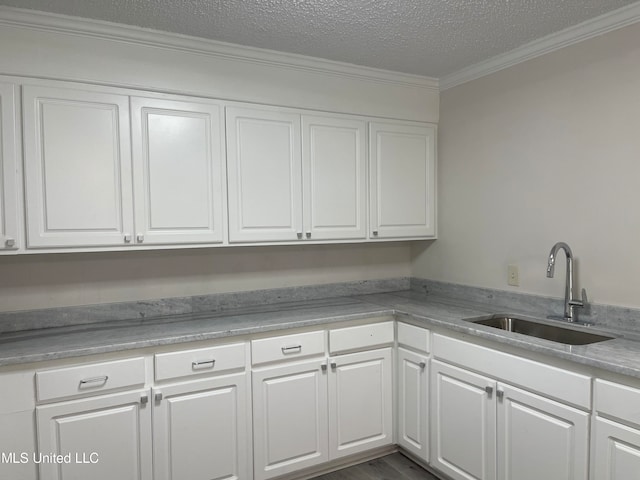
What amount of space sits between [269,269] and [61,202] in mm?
1217

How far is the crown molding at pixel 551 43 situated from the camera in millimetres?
1977

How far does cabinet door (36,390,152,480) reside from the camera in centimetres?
180

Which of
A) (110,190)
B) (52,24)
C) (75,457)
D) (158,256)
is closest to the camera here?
(75,457)

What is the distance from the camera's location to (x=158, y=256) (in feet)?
8.20

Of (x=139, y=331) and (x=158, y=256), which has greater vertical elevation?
(x=158, y=256)

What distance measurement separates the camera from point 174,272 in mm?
2539

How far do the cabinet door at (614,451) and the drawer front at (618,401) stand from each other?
0.03m

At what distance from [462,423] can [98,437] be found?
164 cm

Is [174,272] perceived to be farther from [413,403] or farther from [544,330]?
[544,330]

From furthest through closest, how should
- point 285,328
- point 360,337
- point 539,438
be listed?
point 360,337 < point 285,328 < point 539,438

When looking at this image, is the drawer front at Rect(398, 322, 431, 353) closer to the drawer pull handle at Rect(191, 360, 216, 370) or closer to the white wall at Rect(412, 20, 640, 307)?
the white wall at Rect(412, 20, 640, 307)

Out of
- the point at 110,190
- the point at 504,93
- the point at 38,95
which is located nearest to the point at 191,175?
the point at 110,190

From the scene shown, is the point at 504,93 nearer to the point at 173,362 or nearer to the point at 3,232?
the point at 173,362

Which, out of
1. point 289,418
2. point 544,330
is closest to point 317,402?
point 289,418
